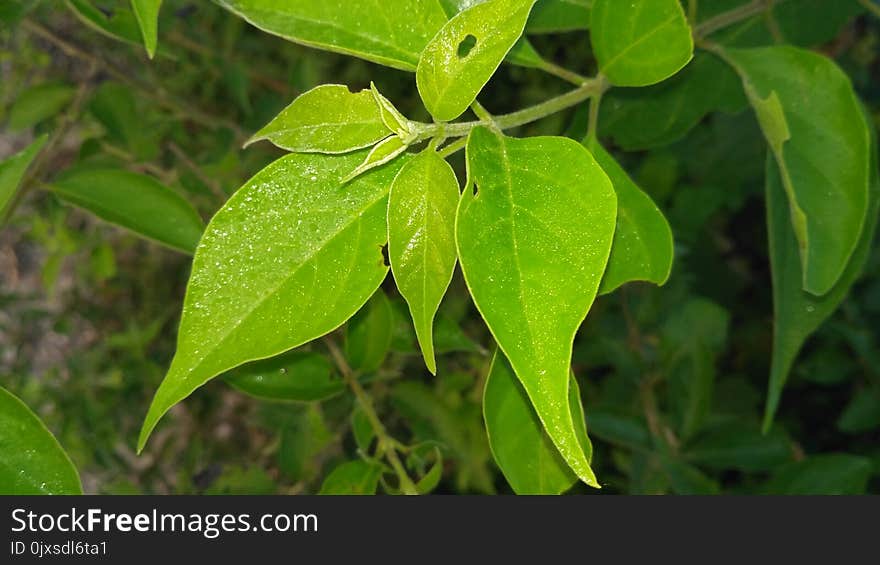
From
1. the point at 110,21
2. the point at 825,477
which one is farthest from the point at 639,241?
the point at 825,477

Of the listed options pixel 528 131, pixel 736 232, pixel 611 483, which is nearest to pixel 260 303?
pixel 611 483

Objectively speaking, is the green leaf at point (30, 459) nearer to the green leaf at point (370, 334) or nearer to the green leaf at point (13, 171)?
the green leaf at point (13, 171)

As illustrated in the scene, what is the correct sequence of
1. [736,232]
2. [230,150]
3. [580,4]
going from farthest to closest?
[736,232], [230,150], [580,4]

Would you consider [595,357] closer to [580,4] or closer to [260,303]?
[580,4]

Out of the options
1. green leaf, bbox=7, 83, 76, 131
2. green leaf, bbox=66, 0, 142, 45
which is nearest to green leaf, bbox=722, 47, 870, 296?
green leaf, bbox=66, 0, 142, 45

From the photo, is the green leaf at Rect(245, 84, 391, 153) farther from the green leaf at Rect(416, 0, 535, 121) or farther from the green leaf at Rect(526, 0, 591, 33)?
the green leaf at Rect(526, 0, 591, 33)

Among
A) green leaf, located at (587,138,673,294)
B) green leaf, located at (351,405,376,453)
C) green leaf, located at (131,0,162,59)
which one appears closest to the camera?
green leaf, located at (131,0,162,59)

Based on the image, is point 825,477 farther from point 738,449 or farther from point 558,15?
point 558,15

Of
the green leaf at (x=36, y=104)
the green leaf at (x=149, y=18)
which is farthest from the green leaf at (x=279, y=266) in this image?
the green leaf at (x=36, y=104)
